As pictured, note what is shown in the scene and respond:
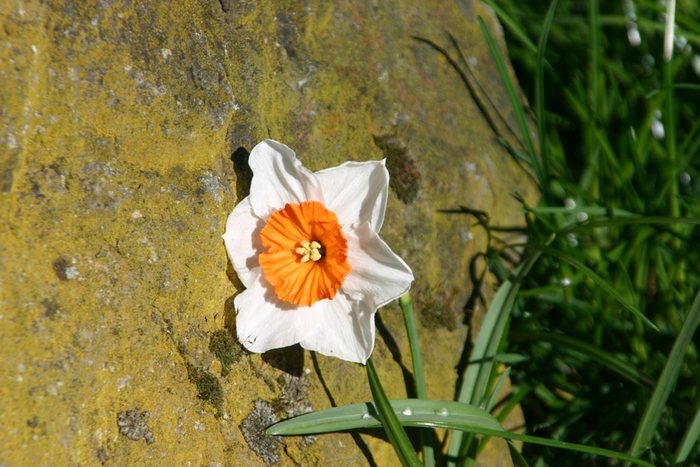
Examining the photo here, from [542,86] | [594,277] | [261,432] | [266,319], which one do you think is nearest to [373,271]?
[266,319]

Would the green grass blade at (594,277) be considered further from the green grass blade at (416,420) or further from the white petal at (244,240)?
the white petal at (244,240)

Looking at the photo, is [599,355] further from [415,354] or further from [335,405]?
[335,405]

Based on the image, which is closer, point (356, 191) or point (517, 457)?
point (356, 191)

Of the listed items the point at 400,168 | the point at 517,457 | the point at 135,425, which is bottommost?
the point at 517,457

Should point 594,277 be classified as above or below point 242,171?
below

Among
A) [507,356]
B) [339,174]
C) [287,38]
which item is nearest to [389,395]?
[507,356]

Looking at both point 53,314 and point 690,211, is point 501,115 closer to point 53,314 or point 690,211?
point 690,211
